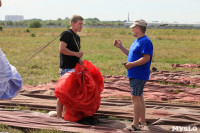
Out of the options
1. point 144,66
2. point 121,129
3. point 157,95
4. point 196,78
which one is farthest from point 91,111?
point 196,78

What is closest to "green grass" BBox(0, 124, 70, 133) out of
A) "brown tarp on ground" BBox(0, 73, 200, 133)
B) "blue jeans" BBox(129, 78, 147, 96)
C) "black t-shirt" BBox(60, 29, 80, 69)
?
"brown tarp on ground" BBox(0, 73, 200, 133)

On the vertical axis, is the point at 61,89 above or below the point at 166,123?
above

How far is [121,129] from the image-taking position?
3926 mm

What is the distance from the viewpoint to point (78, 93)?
4.11m

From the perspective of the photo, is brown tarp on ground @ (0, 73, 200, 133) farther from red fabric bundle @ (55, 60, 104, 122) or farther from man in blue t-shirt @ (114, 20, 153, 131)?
man in blue t-shirt @ (114, 20, 153, 131)

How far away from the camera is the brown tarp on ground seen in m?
3.98

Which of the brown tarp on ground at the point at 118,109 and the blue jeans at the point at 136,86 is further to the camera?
the brown tarp on ground at the point at 118,109

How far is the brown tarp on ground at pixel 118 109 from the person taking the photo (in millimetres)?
3982

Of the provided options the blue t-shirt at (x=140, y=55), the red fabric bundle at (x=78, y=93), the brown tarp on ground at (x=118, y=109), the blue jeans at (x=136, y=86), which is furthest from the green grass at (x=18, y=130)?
the blue t-shirt at (x=140, y=55)

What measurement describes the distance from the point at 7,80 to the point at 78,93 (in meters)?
1.08

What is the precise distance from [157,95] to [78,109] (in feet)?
7.92

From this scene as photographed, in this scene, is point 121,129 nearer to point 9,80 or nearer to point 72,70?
point 72,70

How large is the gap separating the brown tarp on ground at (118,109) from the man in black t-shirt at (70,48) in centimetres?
52

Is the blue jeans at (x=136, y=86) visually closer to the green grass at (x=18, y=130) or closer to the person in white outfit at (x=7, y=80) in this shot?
the green grass at (x=18, y=130)
